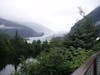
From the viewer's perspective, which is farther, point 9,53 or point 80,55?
point 9,53

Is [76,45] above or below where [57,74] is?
above

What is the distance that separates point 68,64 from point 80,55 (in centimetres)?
87

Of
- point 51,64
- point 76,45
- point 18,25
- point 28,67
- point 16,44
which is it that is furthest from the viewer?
point 18,25

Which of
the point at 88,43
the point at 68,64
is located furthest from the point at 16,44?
the point at 68,64

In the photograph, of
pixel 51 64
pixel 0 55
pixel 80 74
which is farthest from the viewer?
pixel 0 55

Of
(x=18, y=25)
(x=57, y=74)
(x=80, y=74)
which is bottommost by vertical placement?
(x=57, y=74)

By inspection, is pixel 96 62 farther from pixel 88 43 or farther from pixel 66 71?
pixel 88 43

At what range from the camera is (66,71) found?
435 inches

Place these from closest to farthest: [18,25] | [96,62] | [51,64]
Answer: [96,62]
[51,64]
[18,25]

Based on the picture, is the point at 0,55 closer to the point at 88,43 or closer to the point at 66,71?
the point at 88,43

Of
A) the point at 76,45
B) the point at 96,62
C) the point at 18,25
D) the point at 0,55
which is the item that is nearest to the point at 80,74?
the point at 96,62

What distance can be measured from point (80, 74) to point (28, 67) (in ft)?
29.1

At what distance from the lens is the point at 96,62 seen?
182 inches

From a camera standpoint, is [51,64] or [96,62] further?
[51,64]
